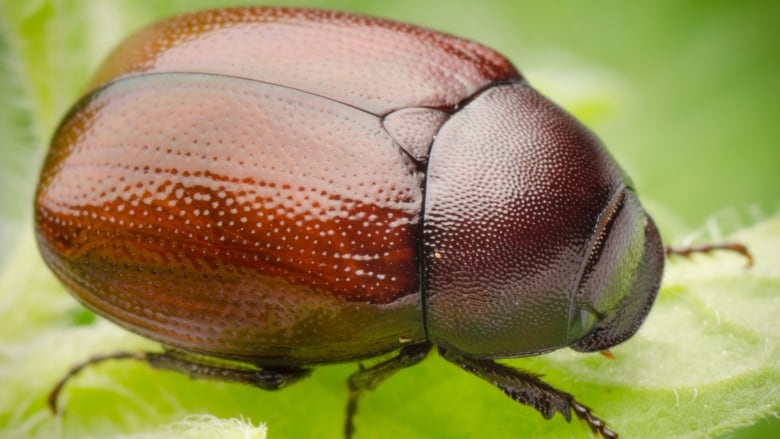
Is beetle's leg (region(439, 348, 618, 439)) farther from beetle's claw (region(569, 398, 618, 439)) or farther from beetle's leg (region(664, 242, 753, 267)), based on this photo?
beetle's leg (region(664, 242, 753, 267))

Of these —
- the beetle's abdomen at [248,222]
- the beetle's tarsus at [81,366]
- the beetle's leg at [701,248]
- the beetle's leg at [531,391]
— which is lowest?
the beetle's tarsus at [81,366]

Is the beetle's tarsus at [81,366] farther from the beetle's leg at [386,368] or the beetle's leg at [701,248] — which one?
the beetle's leg at [701,248]

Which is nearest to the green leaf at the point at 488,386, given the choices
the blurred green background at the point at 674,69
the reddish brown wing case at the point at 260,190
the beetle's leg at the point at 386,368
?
the beetle's leg at the point at 386,368

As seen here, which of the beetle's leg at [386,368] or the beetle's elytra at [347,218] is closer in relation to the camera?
the beetle's elytra at [347,218]

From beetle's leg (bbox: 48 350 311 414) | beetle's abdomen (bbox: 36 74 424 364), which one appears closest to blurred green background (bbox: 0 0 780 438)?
beetle's abdomen (bbox: 36 74 424 364)

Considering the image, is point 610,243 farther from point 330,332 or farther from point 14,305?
point 14,305

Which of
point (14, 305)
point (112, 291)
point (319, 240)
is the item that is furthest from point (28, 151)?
point (319, 240)

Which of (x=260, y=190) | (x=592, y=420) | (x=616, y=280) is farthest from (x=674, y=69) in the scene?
(x=260, y=190)

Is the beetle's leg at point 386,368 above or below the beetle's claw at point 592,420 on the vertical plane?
above
